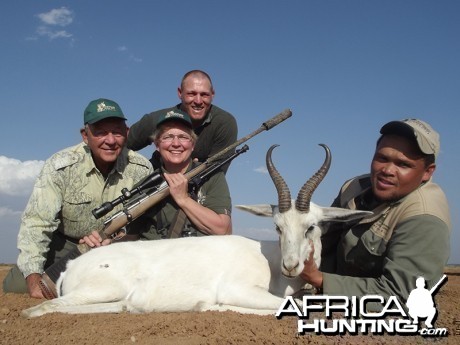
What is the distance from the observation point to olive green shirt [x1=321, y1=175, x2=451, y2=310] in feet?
15.8

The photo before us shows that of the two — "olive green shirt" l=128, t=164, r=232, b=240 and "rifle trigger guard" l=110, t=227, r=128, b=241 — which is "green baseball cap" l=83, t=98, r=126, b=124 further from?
"rifle trigger guard" l=110, t=227, r=128, b=241

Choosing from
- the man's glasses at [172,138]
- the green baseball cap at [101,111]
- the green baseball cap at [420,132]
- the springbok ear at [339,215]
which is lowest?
the springbok ear at [339,215]

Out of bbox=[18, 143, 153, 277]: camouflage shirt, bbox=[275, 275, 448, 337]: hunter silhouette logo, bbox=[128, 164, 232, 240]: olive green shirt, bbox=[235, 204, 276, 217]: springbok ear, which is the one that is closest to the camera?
bbox=[275, 275, 448, 337]: hunter silhouette logo

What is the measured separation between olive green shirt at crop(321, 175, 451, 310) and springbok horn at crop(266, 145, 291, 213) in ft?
2.63

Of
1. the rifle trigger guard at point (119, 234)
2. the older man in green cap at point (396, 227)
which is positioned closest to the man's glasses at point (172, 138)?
the rifle trigger guard at point (119, 234)

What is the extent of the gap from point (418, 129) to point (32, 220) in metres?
5.18

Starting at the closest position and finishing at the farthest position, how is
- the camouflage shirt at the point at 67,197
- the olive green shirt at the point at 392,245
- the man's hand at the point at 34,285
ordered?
the olive green shirt at the point at 392,245
the man's hand at the point at 34,285
the camouflage shirt at the point at 67,197

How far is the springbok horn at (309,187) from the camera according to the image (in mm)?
5277

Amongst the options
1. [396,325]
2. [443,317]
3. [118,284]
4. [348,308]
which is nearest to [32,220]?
[118,284]

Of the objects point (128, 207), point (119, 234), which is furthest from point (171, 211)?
point (119, 234)

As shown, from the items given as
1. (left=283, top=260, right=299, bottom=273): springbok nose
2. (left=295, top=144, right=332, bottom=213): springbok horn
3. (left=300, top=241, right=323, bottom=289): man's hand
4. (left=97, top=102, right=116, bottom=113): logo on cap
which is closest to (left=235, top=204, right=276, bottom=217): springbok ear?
(left=295, top=144, right=332, bottom=213): springbok horn

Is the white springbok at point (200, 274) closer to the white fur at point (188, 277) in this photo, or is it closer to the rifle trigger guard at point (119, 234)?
the white fur at point (188, 277)

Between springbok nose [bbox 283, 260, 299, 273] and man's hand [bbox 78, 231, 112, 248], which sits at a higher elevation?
man's hand [bbox 78, 231, 112, 248]

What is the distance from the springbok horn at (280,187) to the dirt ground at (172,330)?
47.4 inches
